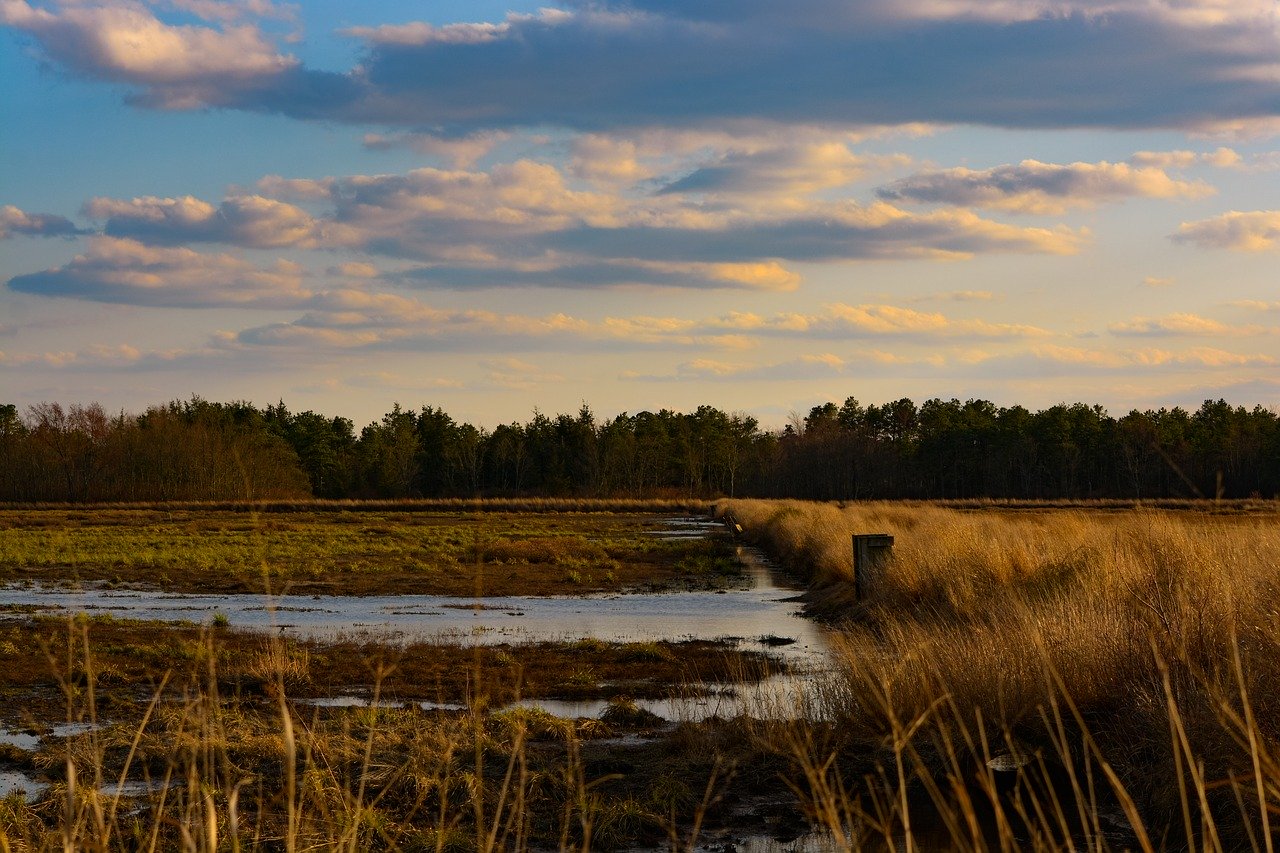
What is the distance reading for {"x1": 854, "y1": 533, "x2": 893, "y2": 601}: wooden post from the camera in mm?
21031

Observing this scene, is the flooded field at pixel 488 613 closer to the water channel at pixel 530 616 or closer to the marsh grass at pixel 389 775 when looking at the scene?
the water channel at pixel 530 616

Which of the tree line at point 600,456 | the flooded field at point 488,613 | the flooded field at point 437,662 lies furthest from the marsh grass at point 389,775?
the tree line at point 600,456

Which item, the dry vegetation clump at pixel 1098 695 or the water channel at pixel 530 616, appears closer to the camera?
the dry vegetation clump at pixel 1098 695

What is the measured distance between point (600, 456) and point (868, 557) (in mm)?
115015

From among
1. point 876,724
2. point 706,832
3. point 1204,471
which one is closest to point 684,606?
point 876,724

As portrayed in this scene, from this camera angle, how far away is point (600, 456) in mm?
136125

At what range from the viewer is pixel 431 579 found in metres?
32.9

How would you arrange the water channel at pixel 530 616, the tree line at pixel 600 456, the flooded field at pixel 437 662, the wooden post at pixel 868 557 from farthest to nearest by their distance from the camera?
the tree line at pixel 600 456, the wooden post at pixel 868 557, the water channel at pixel 530 616, the flooded field at pixel 437 662

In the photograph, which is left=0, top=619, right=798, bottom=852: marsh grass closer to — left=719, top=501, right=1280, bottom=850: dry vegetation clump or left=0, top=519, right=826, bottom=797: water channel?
left=719, top=501, right=1280, bottom=850: dry vegetation clump

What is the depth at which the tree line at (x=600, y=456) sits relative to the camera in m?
104

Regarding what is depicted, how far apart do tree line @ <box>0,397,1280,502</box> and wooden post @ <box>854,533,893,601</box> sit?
7672cm

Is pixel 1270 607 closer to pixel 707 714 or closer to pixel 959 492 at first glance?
pixel 707 714

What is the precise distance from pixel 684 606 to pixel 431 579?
9084 millimetres

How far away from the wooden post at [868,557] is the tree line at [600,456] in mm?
76722
